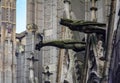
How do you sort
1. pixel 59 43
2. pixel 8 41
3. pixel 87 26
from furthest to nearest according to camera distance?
pixel 8 41
pixel 59 43
pixel 87 26

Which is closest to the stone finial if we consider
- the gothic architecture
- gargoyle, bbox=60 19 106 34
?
the gothic architecture

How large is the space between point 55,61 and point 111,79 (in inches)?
546

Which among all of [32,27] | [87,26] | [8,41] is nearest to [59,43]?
[87,26]

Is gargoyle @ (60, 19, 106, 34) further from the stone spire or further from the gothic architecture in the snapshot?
the stone spire

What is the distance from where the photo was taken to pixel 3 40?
4912cm

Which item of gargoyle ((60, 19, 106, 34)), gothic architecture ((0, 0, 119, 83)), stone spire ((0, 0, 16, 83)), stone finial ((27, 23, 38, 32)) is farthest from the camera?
stone spire ((0, 0, 16, 83))

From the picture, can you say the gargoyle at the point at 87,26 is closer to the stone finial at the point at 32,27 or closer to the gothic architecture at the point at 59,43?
the gothic architecture at the point at 59,43

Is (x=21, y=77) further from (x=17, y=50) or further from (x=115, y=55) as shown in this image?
(x=115, y=55)

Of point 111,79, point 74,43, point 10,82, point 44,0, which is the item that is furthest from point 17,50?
point 111,79

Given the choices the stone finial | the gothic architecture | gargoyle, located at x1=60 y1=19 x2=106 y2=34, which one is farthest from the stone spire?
gargoyle, located at x1=60 y1=19 x2=106 y2=34

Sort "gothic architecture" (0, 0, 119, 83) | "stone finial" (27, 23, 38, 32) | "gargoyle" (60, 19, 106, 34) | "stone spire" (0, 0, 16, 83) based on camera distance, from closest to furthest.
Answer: "gargoyle" (60, 19, 106, 34), "gothic architecture" (0, 0, 119, 83), "stone finial" (27, 23, 38, 32), "stone spire" (0, 0, 16, 83)

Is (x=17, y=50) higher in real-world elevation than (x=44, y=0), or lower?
lower

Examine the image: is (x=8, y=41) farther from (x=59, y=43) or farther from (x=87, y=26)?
(x=87, y=26)

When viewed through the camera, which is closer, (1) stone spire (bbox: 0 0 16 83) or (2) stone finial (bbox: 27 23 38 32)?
(2) stone finial (bbox: 27 23 38 32)
